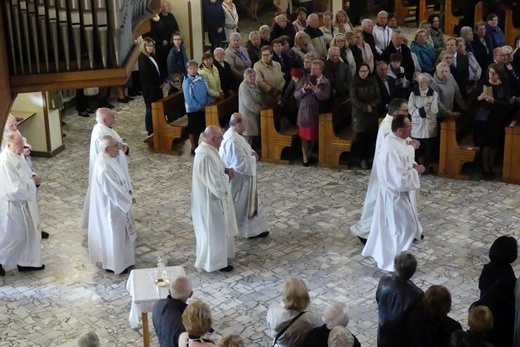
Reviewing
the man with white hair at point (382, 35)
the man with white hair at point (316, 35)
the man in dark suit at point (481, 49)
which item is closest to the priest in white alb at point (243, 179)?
the man with white hair at point (316, 35)

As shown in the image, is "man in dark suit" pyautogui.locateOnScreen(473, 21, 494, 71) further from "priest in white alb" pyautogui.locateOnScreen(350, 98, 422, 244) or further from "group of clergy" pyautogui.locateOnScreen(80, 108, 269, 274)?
"group of clergy" pyautogui.locateOnScreen(80, 108, 269, 274)

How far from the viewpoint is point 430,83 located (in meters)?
13.7

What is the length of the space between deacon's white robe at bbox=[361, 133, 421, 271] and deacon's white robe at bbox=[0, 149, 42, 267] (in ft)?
12.8

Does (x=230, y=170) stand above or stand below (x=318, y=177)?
above

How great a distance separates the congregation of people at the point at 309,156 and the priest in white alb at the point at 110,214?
15mm

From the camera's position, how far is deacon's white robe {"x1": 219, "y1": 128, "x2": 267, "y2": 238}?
11.7 m

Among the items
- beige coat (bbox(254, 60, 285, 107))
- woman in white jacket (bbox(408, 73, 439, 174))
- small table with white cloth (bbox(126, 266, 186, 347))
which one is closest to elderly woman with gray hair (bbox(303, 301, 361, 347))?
small table with white cloth (bbox(126, 266, 186, 347))

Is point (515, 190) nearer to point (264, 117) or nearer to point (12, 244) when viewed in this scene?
point (264, 117)

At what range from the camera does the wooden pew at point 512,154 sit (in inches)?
525

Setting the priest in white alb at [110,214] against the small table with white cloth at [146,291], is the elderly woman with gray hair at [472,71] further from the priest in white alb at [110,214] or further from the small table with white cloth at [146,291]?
the small table with white cloth at [146,291]

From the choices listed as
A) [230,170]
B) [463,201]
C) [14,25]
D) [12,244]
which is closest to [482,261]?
[463,201]

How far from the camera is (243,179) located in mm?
11953

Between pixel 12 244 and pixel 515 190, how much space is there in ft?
22.2

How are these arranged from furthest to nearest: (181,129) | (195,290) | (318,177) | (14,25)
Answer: (181,129), (318,177), (195,290), (14,25)
